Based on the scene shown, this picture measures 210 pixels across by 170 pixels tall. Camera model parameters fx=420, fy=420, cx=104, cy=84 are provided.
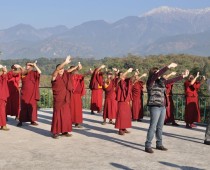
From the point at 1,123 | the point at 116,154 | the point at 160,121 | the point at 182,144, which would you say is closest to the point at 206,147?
the point at 182,144

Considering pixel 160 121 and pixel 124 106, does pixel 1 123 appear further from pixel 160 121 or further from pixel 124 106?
pixel 160 121

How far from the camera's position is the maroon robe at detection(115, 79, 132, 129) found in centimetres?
1068

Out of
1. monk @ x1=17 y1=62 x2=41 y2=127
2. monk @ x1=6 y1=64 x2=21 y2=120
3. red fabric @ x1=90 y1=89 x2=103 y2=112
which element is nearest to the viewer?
monk @ x1=17 y1=62 x2=41 y2=127

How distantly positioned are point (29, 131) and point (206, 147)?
482 centimetres

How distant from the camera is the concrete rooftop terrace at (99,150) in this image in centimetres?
754

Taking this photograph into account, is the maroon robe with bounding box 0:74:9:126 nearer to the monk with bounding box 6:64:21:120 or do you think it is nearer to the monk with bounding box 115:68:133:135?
the monk with bounding box 6:64:21:120

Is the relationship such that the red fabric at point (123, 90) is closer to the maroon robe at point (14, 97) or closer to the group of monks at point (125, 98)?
the group of monks at point (125, 98)

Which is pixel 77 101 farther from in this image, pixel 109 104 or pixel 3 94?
pixel 3 94

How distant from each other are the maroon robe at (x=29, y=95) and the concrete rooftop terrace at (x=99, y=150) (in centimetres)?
41

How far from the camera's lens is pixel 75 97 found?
40.4 ft

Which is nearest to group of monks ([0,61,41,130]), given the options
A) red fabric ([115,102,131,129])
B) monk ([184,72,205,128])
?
red fabric ([115,102,131,129])

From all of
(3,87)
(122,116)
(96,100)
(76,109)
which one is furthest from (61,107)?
(96,100)

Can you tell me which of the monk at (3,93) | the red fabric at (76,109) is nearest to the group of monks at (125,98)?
the red fabric at (76,109)

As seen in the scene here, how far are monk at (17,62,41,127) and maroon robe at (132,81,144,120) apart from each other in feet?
11.1
